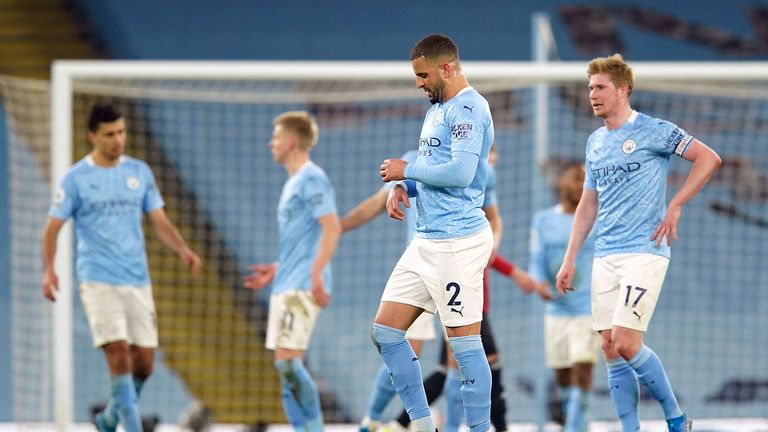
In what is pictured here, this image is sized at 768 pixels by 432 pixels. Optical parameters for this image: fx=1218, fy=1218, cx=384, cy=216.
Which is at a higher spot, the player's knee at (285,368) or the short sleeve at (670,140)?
the short sleeve at (670,140)

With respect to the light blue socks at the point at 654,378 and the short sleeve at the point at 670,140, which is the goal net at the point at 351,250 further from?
the light blue socks at the point at 654,378

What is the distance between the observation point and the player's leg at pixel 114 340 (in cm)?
707

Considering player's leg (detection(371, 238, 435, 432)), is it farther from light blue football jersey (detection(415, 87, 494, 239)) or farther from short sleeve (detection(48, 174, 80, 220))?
short sleeve (detection(48, 174, 80, 220))

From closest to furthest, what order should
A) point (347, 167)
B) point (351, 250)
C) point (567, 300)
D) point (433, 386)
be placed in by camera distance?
point (433, 386), point (567, 300), point (351, 250), point (347, 167)

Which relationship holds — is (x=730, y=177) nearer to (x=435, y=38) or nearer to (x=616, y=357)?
(x=616, y=357)

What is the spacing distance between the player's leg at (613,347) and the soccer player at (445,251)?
0.85 m

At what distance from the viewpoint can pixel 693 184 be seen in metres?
5.87

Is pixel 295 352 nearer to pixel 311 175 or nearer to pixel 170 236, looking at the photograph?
pixel 311 175

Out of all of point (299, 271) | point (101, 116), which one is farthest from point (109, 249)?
point (299, 271)

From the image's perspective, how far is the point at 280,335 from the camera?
7.06 m

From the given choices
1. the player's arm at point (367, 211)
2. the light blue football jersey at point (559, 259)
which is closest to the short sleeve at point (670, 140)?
the player's arm at point (367, 211)

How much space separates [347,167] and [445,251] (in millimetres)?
7590

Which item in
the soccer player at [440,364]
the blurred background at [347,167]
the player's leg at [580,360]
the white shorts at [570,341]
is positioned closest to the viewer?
the soccer player at [440,364]

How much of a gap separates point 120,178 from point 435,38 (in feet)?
9.04
